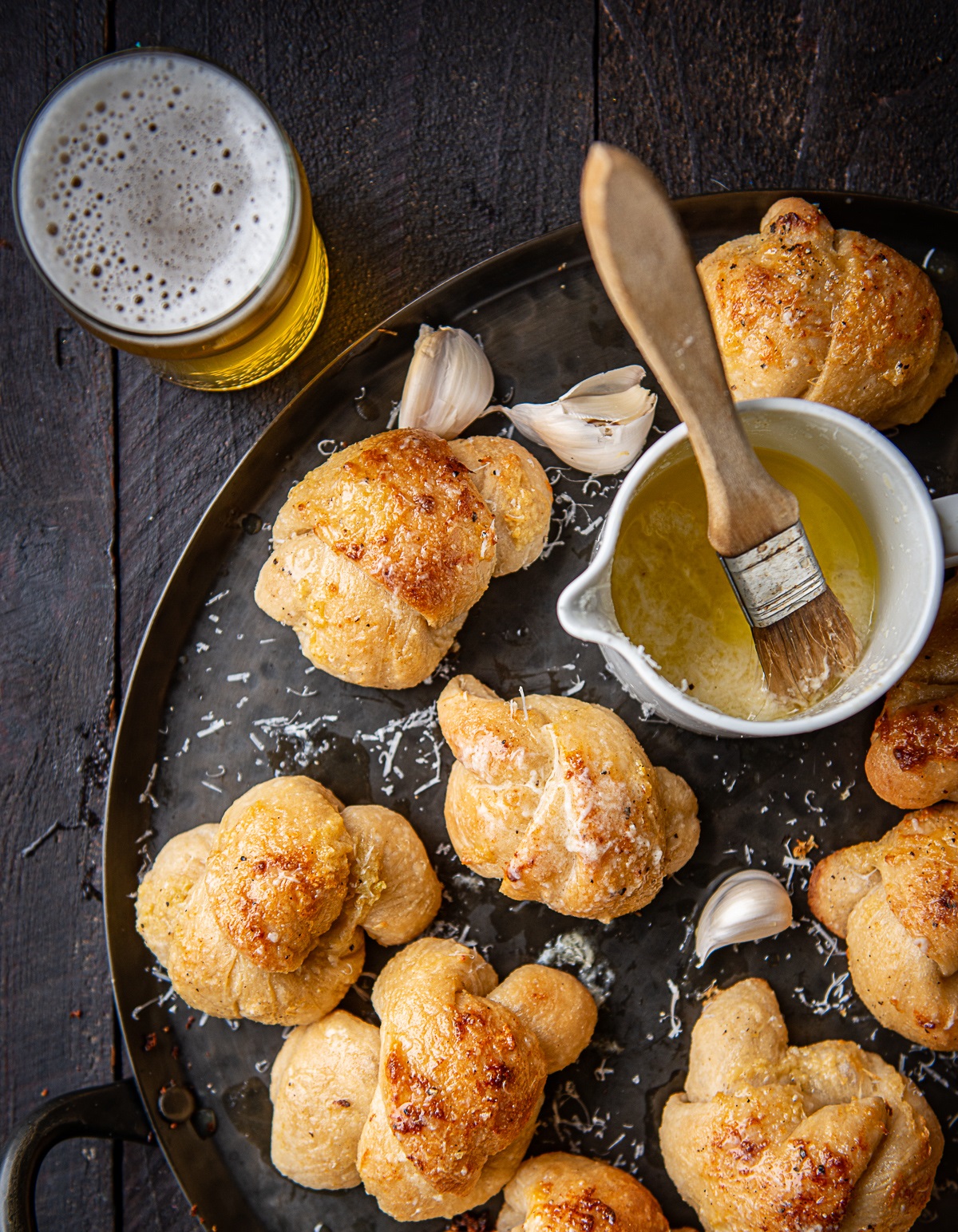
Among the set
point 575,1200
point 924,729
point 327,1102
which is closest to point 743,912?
point 924,729

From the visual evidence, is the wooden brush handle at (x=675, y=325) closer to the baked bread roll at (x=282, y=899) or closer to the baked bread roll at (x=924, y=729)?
the baked bread roll at (x=924, y=729)

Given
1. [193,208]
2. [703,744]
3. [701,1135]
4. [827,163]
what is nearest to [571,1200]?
[701,1135]

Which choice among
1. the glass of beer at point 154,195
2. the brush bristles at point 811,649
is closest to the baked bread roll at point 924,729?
the brush bristles at point 811,649

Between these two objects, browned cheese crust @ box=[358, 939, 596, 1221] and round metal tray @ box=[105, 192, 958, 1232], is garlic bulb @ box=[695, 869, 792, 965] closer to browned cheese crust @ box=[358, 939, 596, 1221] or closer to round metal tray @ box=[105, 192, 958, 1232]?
round metal tray @ box=[105, 192, 958, 1232]

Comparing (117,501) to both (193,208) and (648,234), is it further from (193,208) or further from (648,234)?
(648,234)

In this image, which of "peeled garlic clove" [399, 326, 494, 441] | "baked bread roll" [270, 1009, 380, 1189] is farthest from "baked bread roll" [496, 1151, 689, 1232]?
"peeled garlic clove" [399, 326, 494, 441]
